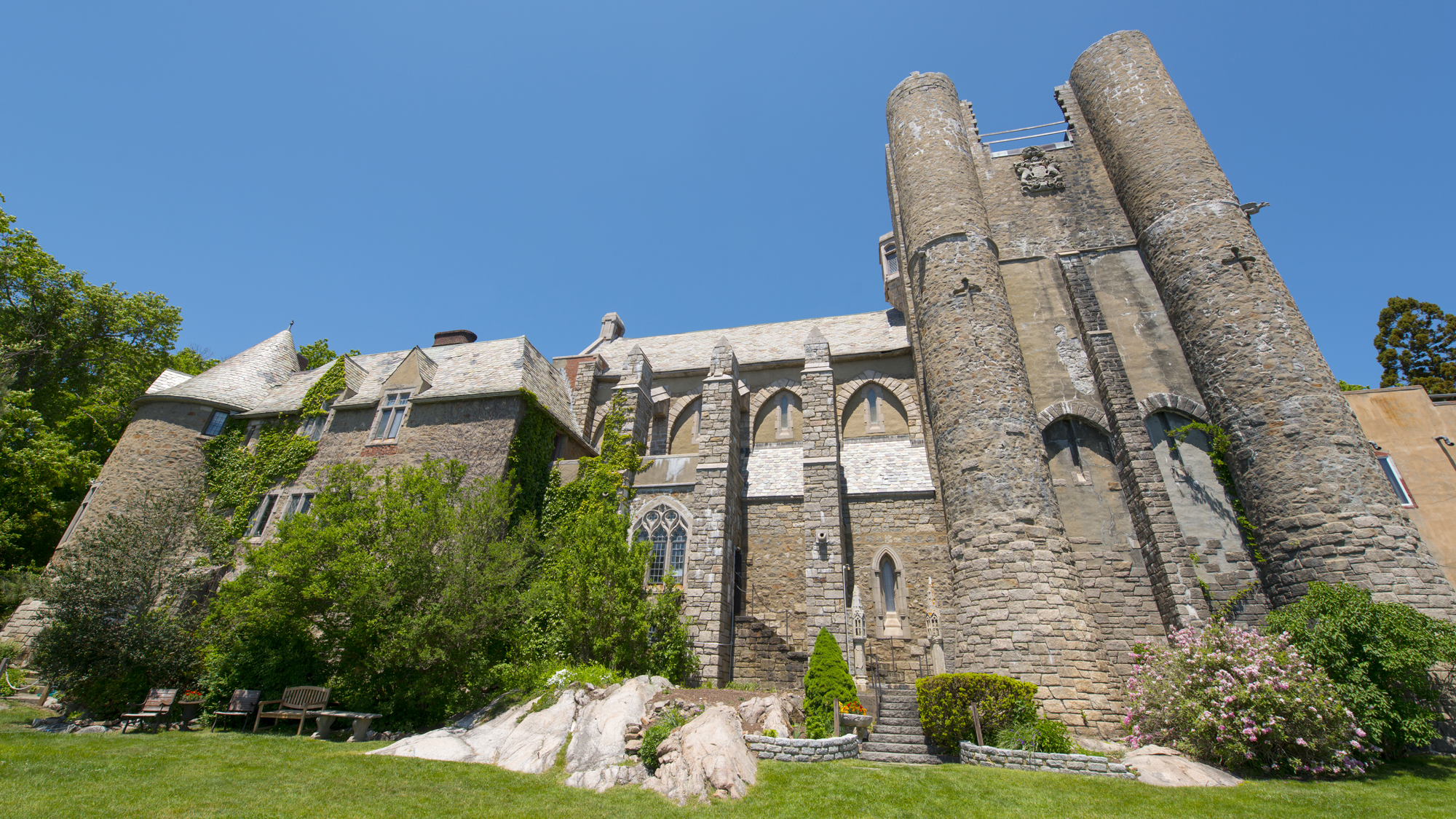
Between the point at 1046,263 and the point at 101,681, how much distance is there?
26.8 meters

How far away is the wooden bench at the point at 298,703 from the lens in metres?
12.7

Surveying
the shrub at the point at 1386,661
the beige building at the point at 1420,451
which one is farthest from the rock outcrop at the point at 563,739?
the beige building at the point at 1420,451

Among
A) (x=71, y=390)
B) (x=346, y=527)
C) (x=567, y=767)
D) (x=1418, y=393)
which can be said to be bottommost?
(x=567, y=767)

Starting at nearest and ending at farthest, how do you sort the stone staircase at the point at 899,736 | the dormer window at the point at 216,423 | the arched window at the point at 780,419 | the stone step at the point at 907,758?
the stone step at the point at 907,758
the stone staircase at the point at 899,736
the dormer window at the point at 216,423
the arched window at the point at 780,419

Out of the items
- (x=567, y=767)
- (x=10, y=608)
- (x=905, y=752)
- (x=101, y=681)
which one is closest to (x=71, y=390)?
(x=10, y=608)

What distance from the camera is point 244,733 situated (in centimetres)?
1202

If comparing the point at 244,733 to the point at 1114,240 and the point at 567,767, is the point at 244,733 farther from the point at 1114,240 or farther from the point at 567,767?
the point at 1114,240

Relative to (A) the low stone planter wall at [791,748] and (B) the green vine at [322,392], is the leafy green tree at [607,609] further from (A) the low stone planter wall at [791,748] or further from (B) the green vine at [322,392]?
(B) the green vine at [322,392]

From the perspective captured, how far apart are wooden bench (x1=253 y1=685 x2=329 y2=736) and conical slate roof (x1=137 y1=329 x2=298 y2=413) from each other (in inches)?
516

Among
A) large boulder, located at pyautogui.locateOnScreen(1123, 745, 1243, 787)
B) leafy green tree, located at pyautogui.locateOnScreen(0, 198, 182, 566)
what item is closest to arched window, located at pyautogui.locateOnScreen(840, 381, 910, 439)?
large boulder, located at pyautogui.locateOnScreen(1123, 745, 1243, 787)

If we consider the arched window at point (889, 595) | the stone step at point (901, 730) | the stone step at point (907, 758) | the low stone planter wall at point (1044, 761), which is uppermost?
the arched window at point (889, 595)

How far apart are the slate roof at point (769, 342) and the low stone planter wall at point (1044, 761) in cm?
1465

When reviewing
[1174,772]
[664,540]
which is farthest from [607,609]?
[1174,772]

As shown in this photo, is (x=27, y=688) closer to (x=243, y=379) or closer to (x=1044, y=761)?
(x=243, y=379)
